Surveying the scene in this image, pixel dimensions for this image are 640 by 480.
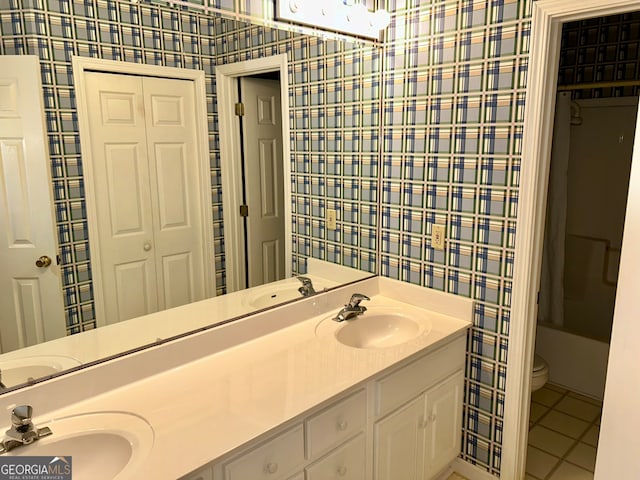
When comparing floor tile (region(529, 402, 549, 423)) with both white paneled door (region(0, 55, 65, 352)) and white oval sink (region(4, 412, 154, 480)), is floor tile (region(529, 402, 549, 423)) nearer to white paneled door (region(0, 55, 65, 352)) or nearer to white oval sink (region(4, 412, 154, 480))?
white oval sink (region(4, 412, 154, 480))

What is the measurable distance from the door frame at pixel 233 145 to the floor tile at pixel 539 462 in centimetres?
→ 168

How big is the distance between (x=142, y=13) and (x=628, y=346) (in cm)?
159

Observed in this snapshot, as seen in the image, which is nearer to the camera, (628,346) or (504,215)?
(628,346)

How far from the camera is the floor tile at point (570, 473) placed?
7.47 feet

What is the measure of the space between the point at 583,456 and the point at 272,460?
72.7 inches

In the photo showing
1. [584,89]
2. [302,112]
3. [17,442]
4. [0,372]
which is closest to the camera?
[17,442]

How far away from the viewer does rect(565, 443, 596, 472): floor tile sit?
7.78 feet

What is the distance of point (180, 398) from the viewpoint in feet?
4.87

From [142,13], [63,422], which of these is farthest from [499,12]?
[63,422]

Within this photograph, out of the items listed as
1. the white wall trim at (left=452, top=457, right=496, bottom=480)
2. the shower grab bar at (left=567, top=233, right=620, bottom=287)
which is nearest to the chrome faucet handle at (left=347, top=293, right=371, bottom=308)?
the white wall trim at (left=452, top=457, right=496, bottom=480)

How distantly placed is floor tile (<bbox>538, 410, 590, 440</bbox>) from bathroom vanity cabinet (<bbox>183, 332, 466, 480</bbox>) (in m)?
0.77

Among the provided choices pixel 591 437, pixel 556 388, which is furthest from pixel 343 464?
pixel 556 388

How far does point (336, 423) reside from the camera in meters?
1.59

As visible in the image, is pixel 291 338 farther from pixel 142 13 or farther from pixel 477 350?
pixel 142 13
